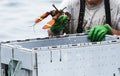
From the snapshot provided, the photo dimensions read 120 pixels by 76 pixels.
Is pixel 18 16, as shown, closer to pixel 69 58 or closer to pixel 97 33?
pixel 97 33

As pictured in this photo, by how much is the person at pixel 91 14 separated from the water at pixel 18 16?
2.71 meters

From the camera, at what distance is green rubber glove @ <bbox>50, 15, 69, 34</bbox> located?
14.8 ft

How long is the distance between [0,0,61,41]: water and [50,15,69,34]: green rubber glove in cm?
325

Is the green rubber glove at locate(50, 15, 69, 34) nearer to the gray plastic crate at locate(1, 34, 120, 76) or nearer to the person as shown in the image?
the person

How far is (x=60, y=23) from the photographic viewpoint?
4.55 meters

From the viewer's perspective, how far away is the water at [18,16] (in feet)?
28.9

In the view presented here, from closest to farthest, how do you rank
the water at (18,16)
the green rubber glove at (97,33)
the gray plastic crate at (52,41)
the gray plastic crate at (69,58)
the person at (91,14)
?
1. the gray plastic crate at (69,58)
2. the gray plastic crate at (52,41)
3. the green rubber glove at (97,33)
4. the person at (91,14)
5. the water at (18,16)

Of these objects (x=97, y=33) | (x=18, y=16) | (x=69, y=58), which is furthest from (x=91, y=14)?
(x=18, y=16)

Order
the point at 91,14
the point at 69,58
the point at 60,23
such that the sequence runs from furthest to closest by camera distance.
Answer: the point at 91,14 → the point at 60,23 → the point at 69,58

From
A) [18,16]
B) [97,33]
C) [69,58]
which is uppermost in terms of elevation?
[18,16]

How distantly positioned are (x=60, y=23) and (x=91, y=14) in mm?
638

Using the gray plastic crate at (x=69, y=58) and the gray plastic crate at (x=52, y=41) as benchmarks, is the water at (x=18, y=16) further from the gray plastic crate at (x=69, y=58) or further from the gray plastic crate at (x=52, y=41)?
the gray plastic crate at (x=69, y=58)

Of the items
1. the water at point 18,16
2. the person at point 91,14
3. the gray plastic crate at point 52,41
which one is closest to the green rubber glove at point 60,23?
the gray plastic crate at point 52,41

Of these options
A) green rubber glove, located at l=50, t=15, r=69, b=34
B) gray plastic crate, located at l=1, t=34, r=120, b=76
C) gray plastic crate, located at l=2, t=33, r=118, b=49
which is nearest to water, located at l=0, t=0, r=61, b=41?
green rubber glove, located at l=50, t=15, r=69, b=34
